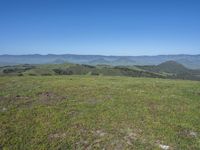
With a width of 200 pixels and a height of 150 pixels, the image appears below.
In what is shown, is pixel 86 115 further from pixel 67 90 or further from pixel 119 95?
pixel 67 90

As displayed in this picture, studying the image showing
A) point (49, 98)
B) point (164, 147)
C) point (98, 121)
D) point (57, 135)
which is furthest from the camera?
point (49, 98)

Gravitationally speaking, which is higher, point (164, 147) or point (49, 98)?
point (49, 98)

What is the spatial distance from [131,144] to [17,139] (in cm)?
590

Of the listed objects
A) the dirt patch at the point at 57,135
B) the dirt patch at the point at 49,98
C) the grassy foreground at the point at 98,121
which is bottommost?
the dirt patch at the point at 57,135

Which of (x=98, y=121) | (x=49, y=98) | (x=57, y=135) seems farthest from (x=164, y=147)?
(x=49, y=98)

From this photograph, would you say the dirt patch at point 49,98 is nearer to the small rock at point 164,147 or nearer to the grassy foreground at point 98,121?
the grassy foreground at point 98,121

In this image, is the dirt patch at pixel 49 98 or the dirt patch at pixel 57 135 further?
the dirt patch at pixel 49 98

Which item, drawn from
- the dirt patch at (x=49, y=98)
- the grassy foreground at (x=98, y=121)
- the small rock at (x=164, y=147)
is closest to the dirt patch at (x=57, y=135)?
the grassy foreground at (x=98, y=121)

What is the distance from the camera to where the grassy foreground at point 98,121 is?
1076 centimetres

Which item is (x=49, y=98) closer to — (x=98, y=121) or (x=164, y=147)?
(x=98, y=121)

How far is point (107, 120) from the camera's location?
1333 centimetres

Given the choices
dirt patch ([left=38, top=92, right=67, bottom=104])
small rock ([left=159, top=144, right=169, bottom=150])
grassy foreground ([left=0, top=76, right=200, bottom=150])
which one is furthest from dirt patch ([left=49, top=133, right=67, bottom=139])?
dirt patch ([left=38, top=92, right=67, bottom=104])

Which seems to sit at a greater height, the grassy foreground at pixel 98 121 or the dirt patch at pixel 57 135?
the grassy foreground at pixel 98 121

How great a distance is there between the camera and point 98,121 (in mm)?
13195
